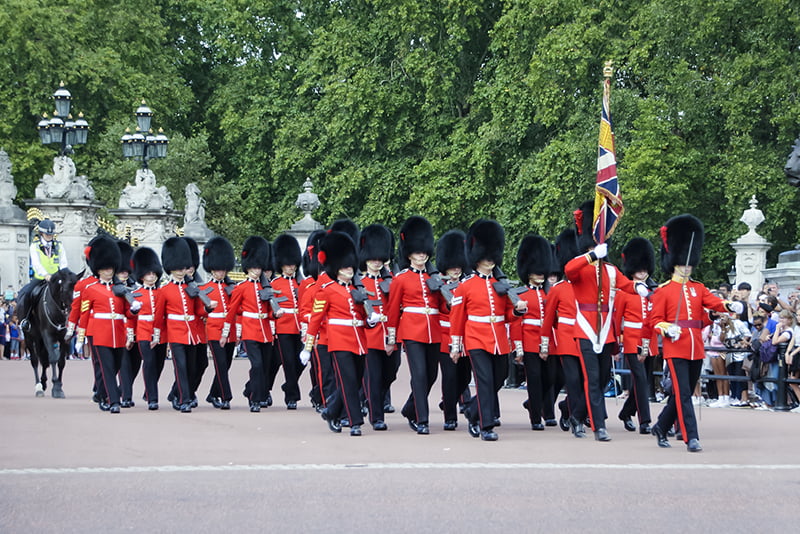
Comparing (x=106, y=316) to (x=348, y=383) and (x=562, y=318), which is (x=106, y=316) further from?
(x=562, y=318)

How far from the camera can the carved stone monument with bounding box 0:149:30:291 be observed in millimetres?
27703

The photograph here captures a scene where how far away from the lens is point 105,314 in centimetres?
1549

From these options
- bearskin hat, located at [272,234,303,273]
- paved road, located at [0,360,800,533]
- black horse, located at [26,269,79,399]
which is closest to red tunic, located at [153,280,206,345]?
bearskin hat, located at [272,234,303,273]

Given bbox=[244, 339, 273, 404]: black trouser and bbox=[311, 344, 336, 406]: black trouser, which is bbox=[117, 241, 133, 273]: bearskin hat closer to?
bbox=[244, 339, 273, 404]: black trouser

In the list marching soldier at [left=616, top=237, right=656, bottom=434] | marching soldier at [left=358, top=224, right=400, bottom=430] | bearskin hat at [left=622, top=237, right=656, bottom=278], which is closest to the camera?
marching soldier at [left=616, top=237, right=656, bottom=434]

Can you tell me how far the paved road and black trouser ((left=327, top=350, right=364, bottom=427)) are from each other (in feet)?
0.68

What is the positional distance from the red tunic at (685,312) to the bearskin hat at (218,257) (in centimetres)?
591

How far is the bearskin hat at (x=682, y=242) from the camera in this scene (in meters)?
12.1

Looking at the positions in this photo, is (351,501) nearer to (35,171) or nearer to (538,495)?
(538,495)

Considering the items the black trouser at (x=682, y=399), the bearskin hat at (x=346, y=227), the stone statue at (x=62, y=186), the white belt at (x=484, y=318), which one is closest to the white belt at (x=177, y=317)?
the bearskin hat at (x=346, y=227)

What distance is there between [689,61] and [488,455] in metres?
23.7

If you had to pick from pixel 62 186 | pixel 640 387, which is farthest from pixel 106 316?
pixel 62 186

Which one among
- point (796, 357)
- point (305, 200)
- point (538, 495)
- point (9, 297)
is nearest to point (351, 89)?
point (305, 200)

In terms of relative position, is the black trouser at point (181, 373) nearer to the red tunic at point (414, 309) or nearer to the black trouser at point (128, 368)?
the black trouser at point (128, 368)
